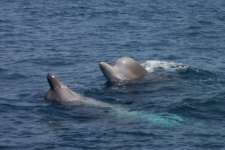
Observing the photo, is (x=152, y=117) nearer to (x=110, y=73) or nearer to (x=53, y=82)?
(x=53, y=82)

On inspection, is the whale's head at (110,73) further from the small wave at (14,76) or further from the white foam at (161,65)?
the small wave at (14,76)

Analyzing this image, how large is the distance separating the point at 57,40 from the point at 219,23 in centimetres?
1041

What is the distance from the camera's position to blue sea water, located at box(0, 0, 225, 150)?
72.3ft

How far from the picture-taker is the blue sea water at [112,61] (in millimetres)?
22047

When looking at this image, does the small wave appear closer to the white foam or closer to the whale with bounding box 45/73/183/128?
the whale with bounding box 45/73/183/128

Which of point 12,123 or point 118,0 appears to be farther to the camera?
point 118,0

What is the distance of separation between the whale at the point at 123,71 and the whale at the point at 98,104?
10.8 ft

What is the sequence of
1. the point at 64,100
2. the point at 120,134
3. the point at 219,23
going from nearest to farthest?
the point at 120,134 → the point at 64,100 → the point at 219,23

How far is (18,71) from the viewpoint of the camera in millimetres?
30328

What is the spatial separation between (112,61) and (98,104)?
774cm

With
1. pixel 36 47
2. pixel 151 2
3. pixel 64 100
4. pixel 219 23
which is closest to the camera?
pixel 64 100

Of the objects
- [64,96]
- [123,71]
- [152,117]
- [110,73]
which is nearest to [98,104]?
[64,96]

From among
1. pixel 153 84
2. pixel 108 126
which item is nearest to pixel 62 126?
pixel 108 126

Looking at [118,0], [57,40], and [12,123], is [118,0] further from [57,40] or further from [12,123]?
[12,123]
